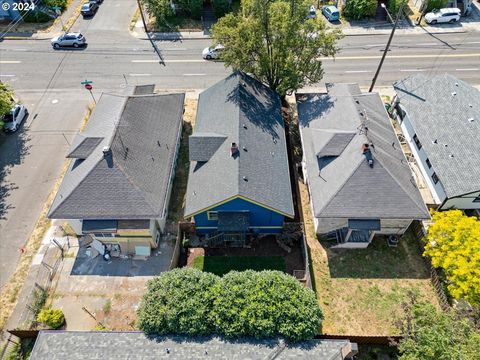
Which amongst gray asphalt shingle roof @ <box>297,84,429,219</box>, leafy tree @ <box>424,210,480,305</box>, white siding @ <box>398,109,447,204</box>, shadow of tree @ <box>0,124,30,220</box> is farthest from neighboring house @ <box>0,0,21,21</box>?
leafy tree @ <box>424,210,480,305</box>

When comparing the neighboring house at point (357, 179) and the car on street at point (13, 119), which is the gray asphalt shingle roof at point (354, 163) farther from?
the car on street at point (13, 119)

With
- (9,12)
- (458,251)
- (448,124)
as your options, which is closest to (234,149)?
(458,251)

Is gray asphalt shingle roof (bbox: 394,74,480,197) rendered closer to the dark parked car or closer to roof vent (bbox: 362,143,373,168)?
roof vent (bbox: 362,143,373,168)

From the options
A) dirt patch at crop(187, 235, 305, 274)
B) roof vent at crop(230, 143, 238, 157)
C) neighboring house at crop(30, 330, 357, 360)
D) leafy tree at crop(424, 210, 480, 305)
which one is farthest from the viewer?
dirt patch at crop(187, 235, 305, 274)

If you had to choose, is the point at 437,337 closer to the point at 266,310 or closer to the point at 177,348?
the point at 266,310

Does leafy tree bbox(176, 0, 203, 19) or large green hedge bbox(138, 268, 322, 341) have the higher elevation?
leafy tree bbox(176, 0, 203, 19)

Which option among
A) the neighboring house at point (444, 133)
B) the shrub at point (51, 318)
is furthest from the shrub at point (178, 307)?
the neighboring house at point (444, 133)
